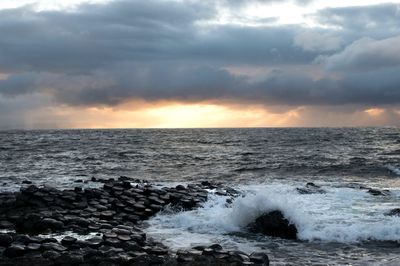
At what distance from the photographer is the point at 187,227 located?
1702 centimetres

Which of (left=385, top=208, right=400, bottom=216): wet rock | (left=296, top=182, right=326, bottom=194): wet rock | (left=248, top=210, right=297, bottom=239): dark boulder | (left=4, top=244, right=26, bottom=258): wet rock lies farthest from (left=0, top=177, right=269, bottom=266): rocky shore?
(left=385, top=208, right=400, bottom=216): wet rock

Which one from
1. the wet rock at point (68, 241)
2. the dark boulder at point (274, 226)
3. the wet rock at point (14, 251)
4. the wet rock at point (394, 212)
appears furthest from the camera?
the wet rock at point (394, 212)

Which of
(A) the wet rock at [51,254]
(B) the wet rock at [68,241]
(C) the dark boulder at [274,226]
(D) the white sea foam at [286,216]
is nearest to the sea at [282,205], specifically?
(D) the white sea foam at [286,216]

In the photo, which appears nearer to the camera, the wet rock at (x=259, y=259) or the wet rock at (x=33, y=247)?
the wet rock at (x=259, y=259)

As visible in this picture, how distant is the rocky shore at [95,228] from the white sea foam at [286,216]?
1038 mm

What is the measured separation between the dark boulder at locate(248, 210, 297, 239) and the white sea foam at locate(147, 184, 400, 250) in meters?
0.27

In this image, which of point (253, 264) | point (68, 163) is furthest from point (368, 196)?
point (68, 163)

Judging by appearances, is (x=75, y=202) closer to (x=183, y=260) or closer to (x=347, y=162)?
(x=183, y=260)

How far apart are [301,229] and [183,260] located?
19.4 feet

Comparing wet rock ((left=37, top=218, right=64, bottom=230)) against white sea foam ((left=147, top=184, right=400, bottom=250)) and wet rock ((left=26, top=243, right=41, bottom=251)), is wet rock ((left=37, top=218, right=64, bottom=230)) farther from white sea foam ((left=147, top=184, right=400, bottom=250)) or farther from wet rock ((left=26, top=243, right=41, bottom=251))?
white sea foam ((left=147, top=184, right=400, bottom=250))

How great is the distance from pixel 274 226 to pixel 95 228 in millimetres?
6025

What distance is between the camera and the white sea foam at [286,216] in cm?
1535

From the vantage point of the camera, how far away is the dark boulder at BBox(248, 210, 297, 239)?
15.7m

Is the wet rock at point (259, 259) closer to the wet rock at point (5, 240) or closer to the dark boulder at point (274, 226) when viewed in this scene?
the dark boulder at point (274, 226)
